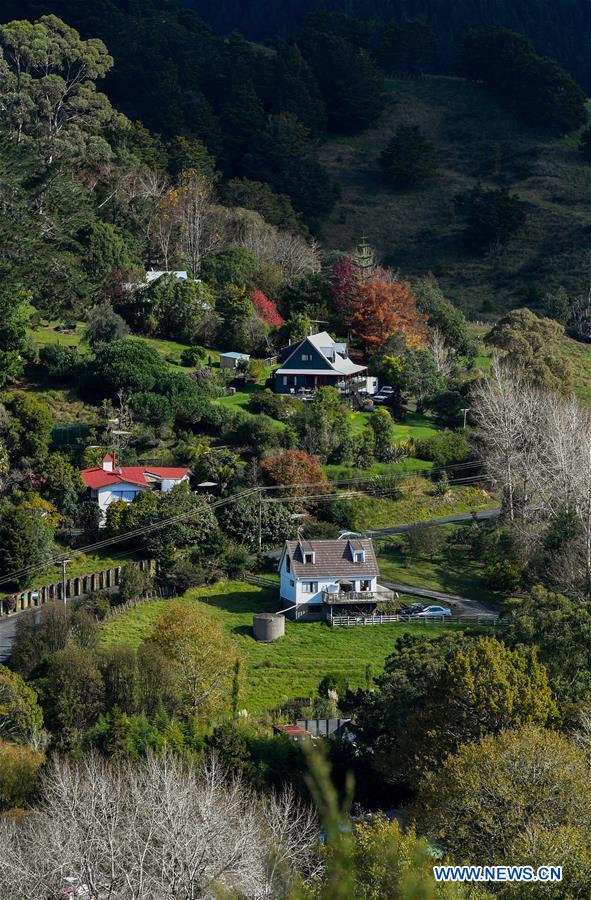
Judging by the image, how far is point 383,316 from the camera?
2837 inches

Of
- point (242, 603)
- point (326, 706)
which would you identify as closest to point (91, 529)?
point (242, 603)

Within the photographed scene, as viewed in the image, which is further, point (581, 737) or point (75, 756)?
point (75, 756)

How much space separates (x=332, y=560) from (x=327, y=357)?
19.4 meters

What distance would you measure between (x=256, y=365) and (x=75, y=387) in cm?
876

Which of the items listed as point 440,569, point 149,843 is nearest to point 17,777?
point 149,843

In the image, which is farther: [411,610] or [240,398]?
[240,398]

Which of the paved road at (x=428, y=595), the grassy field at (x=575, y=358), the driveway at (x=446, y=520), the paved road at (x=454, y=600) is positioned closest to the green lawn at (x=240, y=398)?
the driveway at (x=446, y=520)

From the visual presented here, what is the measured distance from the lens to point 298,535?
54.0m

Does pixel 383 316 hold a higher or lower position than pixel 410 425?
higher

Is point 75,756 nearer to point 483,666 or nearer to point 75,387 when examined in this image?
point 483,666

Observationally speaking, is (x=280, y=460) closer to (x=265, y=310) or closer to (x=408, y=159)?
(x=265, y=310)

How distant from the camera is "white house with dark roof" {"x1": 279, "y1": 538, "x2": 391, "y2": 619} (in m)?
49.1

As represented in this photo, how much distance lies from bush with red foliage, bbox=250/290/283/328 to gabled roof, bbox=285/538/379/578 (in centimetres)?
2489

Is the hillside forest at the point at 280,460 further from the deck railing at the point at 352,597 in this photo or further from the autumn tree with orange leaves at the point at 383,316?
the deck railing at the point at 352,597
